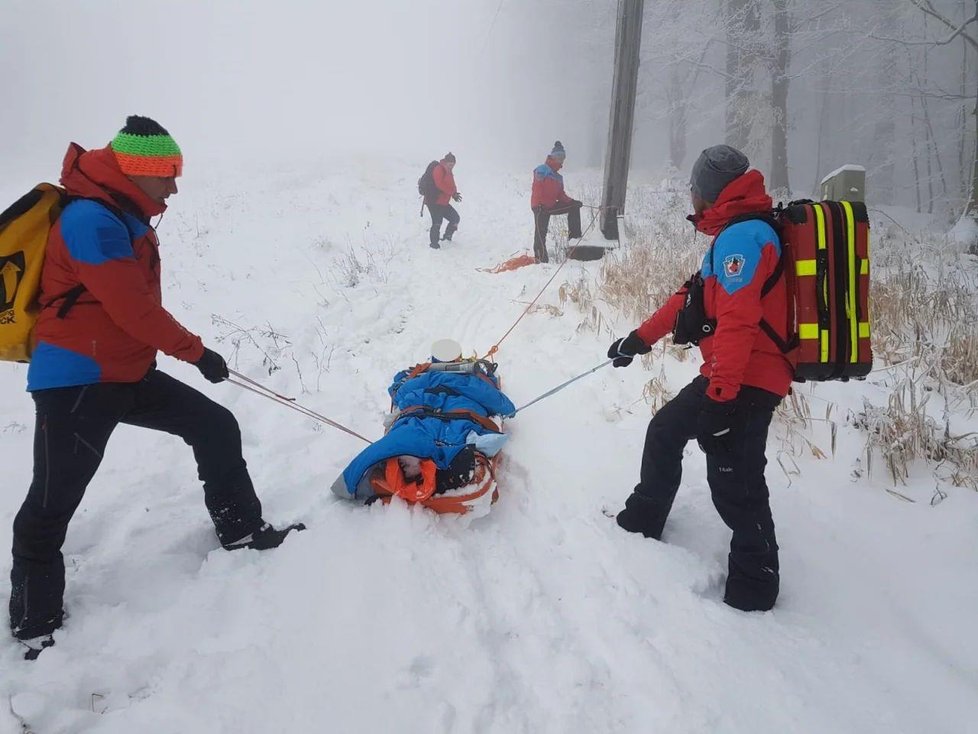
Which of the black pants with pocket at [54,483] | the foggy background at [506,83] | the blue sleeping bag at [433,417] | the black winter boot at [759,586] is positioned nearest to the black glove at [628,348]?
the blue sleeping bag at [433,417]

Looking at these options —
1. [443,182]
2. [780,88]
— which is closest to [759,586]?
[443,182]

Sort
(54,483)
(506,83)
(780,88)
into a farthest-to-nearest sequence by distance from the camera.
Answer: (506,83), (780,88), (54,483)

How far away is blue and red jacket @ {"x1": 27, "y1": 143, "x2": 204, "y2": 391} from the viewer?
6.45ft

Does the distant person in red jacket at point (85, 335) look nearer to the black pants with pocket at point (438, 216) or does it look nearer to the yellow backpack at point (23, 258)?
the yellow backpack at point (23, 258)

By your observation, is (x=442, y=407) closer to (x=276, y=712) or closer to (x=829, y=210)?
(x=276, y=712)

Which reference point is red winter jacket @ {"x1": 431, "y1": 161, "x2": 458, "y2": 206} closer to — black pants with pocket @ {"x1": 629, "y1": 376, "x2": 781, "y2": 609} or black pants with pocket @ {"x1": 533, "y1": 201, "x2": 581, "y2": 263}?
black pants with pocket @ {"x1": 533, "y1": 201, "x2": 581, "y2": 263}

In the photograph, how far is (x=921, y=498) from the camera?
2.82 meters

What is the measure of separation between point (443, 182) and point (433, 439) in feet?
26.9

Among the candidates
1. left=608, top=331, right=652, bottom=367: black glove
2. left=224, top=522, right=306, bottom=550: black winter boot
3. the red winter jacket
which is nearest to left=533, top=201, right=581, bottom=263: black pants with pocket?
the red winter jacket

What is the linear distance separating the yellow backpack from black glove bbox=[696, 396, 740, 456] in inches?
109

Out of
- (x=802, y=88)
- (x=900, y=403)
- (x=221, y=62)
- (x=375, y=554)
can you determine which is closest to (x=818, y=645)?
(x=900, y=403)

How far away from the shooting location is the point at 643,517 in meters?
2.80

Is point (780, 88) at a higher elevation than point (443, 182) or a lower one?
higher

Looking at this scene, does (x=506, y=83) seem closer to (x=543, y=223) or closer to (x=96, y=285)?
(x=543, y=223)
